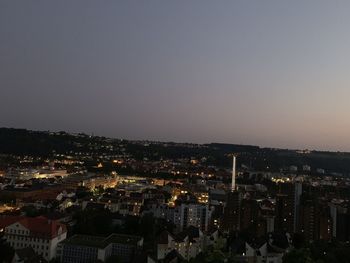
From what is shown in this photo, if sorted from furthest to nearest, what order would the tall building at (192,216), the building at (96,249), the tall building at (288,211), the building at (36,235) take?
the tall building at (288,211), the tall building at (192,216), the building at (36,235), the building at (96,249)

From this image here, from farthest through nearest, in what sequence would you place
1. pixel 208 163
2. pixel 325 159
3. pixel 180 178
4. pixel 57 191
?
pixel 325 159, pixel 208 163, pixel 180 178, pixel 57 191

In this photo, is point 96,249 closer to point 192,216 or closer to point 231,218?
point 192,216

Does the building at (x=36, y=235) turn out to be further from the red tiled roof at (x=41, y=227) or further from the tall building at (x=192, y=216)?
the tall building at (x=192, y=216)

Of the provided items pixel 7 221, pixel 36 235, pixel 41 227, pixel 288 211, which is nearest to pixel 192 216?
pixel 288 211

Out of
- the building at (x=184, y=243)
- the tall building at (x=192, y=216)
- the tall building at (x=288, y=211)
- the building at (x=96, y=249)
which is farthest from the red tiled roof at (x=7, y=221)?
the tall building at (x=288, y=211)

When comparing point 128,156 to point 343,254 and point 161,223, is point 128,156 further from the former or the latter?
point 343,254

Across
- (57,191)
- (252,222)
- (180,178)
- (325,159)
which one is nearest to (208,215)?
(252,222)

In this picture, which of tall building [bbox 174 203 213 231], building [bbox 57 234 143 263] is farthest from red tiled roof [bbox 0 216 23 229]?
tall building [bbox 174 203 213 231]
